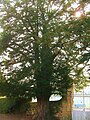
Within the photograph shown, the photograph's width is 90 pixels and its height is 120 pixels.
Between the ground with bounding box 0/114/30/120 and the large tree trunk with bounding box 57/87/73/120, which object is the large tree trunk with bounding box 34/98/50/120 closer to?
the large tree trunk with bounding box 57/87/73/120

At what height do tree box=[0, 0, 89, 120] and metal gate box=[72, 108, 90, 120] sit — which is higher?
tree box=[0, 0, 89, 120]

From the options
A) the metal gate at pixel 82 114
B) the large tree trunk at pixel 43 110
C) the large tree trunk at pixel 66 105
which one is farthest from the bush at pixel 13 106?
the metal gate at pixel 82 114

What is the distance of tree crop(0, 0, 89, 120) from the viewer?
22.8 m

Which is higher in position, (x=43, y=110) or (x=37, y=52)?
(x=37, y=52)

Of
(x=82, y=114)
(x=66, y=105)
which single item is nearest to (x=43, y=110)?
(x=66, y=105)

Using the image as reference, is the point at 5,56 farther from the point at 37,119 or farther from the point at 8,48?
the point at 37,119

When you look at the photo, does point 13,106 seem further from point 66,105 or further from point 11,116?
point 66,105

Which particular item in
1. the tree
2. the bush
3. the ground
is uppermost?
the tree

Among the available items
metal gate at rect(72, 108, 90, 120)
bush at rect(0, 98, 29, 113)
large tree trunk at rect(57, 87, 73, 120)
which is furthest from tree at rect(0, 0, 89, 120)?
metal gate at rect(72, 108, 90, 120)

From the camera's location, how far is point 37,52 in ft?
77.9

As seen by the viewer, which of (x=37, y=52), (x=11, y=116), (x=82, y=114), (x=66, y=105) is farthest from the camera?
(x=11, y=116)

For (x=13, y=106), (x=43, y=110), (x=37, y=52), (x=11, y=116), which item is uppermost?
(x=37, y=52)

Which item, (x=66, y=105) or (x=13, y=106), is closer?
(x=66, y=105)

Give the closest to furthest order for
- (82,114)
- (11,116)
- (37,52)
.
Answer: (82,114) → (37,52) → (11,116)
